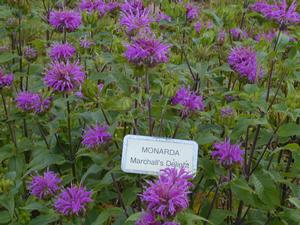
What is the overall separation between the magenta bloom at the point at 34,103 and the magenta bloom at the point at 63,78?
0.23 metres

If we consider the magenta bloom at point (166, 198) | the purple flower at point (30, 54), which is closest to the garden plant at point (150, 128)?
the magenta bloom at point (166, 198)

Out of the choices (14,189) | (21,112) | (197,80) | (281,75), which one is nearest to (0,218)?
(14,189)

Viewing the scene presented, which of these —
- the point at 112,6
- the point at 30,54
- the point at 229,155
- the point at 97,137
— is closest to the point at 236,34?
the point at 112,6

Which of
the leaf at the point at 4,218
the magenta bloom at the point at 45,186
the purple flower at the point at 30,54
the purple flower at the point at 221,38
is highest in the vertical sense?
the purple flower at the point at 221,38

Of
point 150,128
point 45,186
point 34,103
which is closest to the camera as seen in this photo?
point 150,128

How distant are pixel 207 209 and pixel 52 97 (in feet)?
2.39

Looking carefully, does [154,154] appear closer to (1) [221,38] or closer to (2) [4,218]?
(2) [4,218]

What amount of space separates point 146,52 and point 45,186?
0.59 metres

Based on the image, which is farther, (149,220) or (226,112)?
(226,112)

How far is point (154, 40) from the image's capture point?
5.35 feet

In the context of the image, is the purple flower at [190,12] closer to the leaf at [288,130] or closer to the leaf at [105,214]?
the leaf at [288,130]

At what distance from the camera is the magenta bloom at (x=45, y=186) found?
A: 5.90ft

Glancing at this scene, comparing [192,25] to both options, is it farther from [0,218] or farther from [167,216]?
[167,216]

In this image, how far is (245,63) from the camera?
1932 mm
